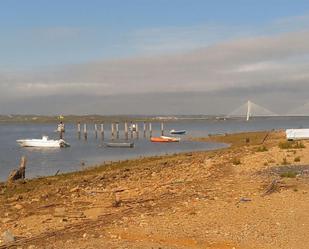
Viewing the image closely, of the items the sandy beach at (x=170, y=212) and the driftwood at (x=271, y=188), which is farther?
the driftwood at (x=271, y=188)

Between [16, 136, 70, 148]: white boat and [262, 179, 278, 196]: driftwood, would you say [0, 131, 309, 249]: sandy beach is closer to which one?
[262, 179, 278, 196]: driftwood

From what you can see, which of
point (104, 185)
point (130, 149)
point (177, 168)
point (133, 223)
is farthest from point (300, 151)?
point (130, 149)

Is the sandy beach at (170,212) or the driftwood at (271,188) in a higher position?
the driftwood at (271,188)

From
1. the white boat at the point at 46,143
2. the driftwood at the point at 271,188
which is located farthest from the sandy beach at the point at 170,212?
the white boat at the point at 46,143

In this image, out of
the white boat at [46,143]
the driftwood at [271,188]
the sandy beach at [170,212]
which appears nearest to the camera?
the sandy beach at [170,212]

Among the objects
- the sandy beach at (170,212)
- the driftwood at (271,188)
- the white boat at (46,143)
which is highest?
the driftwood at (271,188)

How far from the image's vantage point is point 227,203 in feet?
49.0

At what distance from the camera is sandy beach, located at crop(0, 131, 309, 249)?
11.4 m

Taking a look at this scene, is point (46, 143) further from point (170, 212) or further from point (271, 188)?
point (170, 212)

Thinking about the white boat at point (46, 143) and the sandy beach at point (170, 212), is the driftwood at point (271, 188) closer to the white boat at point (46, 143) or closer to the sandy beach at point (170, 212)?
the sandy beach at point (170, 212)

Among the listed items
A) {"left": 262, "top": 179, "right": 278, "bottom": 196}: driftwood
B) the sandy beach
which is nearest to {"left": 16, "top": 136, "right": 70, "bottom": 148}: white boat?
the sandy beach

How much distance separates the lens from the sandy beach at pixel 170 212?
11445 mm

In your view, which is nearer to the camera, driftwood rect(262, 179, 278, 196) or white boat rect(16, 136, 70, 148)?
driftwood rect(262, 179, 278, 196)

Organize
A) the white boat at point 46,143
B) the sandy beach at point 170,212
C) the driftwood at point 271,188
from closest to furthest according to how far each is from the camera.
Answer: the sandy beach at point 170,212 < the driftwood at point 271,188 < the white boat at point 46,143
